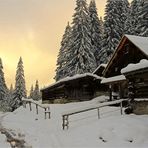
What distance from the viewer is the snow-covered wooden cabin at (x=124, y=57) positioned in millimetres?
27041

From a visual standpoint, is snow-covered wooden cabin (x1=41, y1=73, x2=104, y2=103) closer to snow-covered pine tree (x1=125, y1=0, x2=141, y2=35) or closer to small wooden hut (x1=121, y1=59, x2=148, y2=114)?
snow-covered pine tree (x1=125, y1=0, x2=141, y2=35)

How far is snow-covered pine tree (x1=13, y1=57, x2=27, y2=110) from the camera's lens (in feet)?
225

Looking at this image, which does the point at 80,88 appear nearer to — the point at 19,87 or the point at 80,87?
the point at 80,87

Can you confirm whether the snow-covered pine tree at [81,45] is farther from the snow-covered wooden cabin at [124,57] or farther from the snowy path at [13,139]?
the snowy path at [13,139]

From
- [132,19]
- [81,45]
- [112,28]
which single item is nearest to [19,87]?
[81,45]

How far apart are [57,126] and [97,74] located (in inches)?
788

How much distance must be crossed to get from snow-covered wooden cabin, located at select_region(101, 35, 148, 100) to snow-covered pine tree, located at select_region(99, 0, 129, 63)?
18342mm

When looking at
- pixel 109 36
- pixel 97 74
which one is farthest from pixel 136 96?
pixel 109 36

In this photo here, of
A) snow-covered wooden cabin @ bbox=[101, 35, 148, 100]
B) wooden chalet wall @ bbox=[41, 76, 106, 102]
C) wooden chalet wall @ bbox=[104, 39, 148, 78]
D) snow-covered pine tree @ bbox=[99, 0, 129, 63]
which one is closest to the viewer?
snow-covered wooden cabin @ bbox=[101, 35, 148, 100]

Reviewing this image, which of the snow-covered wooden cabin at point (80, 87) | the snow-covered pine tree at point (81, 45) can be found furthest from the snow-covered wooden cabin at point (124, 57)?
the snow-covered pine tree at point (81, 45)

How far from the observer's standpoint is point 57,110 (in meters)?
33.9

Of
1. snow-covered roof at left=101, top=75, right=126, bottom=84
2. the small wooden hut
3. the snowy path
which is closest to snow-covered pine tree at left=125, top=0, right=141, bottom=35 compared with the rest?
snow-covered roof at left=101, top=75, right=126, bottom=84

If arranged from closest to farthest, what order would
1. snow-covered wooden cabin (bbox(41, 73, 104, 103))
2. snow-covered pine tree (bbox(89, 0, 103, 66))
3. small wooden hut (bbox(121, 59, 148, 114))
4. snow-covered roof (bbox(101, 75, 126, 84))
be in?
small wooden hut (bbox(121, 59, 148, 114)) → snow-covered roof (bbox(101, 75, 126, 84)) → snow-covered wooden cabin (bbox(41, 73, 104, 103)) → snow-covered pine tree (bbox(89, 0, 103, 66))

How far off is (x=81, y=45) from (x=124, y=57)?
22447 millimetres
